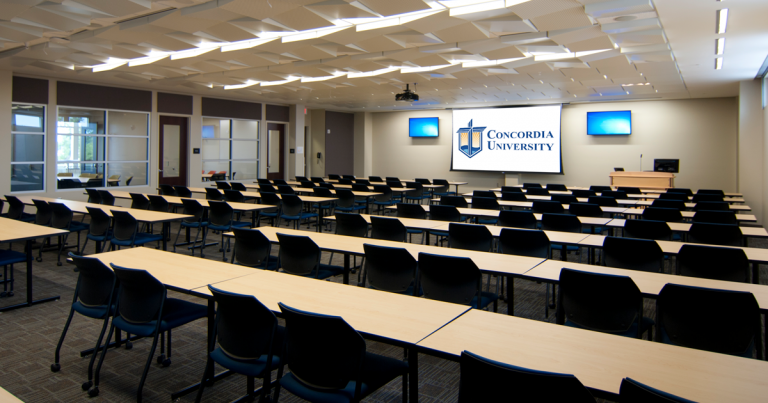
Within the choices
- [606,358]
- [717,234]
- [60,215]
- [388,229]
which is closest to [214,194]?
[60,215]

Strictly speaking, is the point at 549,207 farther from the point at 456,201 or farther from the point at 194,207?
the point at 194,207

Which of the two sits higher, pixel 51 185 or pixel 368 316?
pixel 51 185

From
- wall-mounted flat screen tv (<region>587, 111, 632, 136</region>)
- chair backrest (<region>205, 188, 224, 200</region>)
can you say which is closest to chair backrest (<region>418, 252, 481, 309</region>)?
chair backrest (<region>205, 188, 224, 200</region>)

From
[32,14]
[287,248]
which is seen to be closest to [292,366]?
[287,248]

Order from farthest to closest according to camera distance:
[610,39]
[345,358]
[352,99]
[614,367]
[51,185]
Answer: [352,99]
[51,185]
[610,39]
[345,358]
[614,367]

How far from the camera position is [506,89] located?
12.4 meters

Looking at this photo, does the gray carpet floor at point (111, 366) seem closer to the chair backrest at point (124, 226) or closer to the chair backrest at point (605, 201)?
the chair backrest at point (124, 226)

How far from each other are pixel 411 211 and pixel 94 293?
A: 13.7ft

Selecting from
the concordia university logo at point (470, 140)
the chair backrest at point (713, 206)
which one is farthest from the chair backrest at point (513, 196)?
the concordia university logo at point (470, 140)

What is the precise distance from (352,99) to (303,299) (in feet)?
42.4

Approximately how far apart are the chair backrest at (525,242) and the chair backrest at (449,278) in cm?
135

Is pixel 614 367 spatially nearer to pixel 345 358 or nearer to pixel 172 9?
pixel 345 358

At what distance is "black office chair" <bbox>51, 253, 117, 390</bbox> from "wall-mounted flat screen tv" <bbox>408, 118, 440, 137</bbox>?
51.4ft

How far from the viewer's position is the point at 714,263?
370cm
